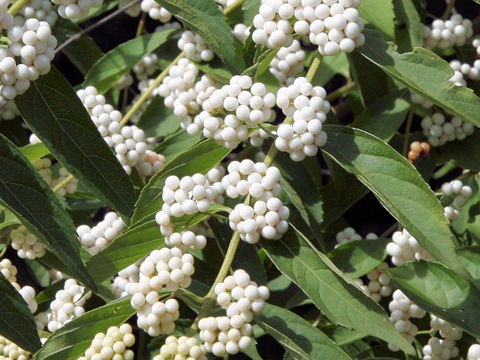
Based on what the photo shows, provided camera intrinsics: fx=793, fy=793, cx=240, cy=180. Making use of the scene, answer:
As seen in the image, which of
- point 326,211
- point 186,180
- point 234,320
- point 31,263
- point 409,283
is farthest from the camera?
point 31,263

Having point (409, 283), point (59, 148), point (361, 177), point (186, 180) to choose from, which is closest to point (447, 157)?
point (409, 283)

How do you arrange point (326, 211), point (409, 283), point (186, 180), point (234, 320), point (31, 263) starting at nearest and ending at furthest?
point (234, 320) → point (186, 180) → point (409, 283) → point (326, 211) → point (31, 263)

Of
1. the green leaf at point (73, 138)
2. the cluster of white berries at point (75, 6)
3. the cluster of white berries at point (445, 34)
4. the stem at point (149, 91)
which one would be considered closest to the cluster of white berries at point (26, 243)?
the green leaf at point (73, 138)

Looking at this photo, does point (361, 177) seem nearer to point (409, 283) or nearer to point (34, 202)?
point (409, 283)

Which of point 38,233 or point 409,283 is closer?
point 38,233

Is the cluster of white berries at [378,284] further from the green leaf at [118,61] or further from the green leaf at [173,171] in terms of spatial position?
the green leaf at [118,61]
